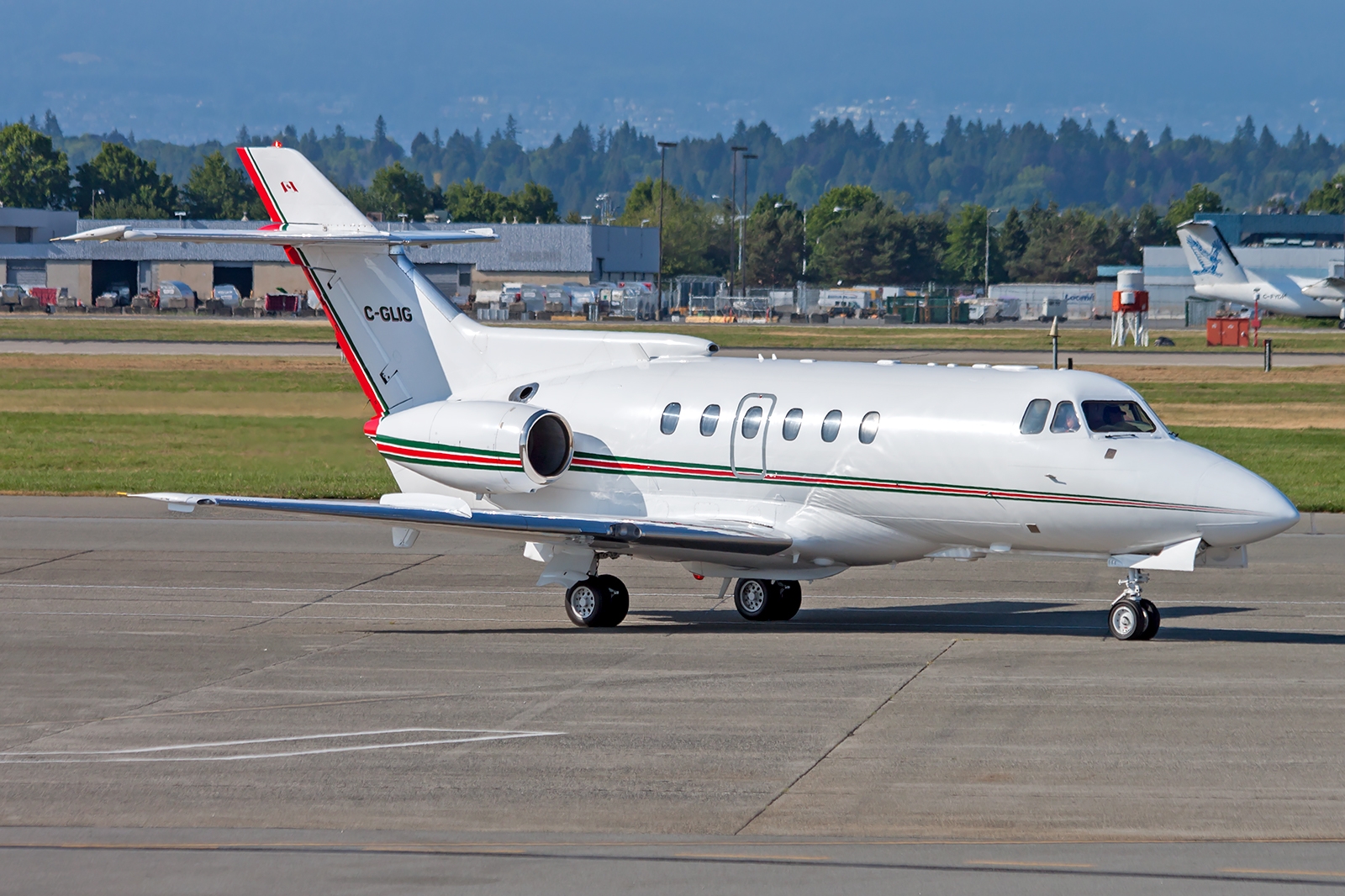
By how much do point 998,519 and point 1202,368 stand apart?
52.0 m

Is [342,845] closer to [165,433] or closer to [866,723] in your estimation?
[866,723]

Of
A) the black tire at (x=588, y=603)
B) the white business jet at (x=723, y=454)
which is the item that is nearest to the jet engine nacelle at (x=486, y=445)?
the white business jet at (x=723, y=454)

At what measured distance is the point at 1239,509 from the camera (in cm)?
1697

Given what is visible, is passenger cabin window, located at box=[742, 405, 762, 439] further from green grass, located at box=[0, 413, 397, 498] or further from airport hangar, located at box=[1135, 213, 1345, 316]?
airport hangar, located at box=[1135, 213, 1345, 316]

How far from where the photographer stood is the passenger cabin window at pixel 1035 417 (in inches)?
717

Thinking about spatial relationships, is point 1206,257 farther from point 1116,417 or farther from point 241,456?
point 1116,417

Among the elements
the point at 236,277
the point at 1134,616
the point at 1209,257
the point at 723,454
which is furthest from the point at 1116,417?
the point at 236,277

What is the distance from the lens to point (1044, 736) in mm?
13859

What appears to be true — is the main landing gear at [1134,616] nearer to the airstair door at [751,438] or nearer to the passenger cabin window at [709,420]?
A: the airstair door at [751,438]

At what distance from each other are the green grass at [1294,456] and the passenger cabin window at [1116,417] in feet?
47.2

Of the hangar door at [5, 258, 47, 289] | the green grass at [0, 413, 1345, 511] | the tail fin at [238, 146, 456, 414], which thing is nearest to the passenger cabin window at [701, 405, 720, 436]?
the tail fin at [238, 146, 456, 414]

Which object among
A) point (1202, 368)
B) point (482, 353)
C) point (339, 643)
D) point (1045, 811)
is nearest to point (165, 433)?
point (482, 353)

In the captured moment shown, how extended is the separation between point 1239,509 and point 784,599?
5.90 m

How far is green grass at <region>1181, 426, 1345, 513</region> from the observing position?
32.6m
